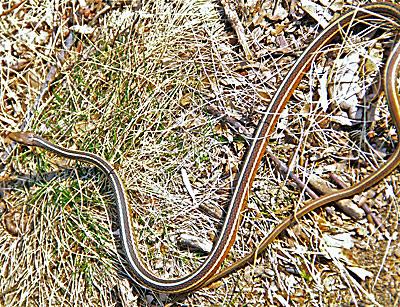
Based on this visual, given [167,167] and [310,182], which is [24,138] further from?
[310,182]

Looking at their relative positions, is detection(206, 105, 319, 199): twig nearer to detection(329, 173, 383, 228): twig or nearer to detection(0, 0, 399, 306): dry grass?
detection(0, 0, 399, 306): dry grass

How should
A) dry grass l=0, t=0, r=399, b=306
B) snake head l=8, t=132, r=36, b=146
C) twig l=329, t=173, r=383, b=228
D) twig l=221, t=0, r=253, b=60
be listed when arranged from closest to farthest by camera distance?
twig l=329, t=173, r=383, b=228, dry grass l=0, t=0, r=399, b=306, twig l=221, t=0, r=253, b=60, snake head l=8, t=132, r=36, b=146

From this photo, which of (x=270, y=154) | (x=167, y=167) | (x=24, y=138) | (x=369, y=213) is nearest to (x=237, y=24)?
(x=270, y=154)

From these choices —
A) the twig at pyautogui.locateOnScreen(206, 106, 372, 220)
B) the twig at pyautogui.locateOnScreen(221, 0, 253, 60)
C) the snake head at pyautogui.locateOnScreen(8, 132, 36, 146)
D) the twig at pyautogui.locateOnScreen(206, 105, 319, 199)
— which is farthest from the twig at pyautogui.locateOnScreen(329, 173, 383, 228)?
the snake head at pyautogui.locateOnScreen(8, 132, 36, 146)

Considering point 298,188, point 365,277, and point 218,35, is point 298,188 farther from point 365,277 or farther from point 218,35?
point 218,35

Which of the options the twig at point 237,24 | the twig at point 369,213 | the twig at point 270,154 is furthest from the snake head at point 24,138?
the twig at point 369,213

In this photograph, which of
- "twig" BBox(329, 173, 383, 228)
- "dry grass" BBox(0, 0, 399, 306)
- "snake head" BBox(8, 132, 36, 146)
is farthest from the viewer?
"snake head" BBox(8, 132, 36, 146)
